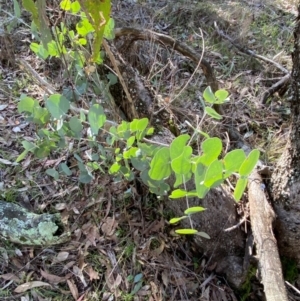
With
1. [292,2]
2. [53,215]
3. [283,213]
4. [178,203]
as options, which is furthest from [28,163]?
[292,2]

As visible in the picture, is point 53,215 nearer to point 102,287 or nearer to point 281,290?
point 102,287

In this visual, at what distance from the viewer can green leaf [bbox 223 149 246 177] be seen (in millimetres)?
981

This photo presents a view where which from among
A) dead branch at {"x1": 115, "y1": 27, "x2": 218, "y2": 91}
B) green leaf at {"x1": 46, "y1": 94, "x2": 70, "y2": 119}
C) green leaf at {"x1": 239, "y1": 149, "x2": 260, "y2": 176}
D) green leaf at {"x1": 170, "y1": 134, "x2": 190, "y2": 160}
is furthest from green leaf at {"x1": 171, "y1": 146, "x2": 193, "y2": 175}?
dead branch at {"x1": 115, "y1": 27, "x2": 218, "y2": 91}

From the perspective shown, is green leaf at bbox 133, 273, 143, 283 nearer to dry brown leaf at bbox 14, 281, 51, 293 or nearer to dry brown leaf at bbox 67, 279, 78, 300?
dry brown leaf at bbox 67, 279, 78, 300

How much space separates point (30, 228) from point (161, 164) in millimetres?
908

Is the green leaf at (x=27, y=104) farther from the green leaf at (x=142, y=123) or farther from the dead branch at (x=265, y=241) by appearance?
the dead branch at (x=265, y=241)

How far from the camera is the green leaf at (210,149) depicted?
968 millimetres

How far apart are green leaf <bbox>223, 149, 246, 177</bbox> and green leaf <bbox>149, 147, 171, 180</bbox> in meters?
0.17

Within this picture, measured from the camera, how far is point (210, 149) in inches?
38.4

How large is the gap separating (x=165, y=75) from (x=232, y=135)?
2.29 feet

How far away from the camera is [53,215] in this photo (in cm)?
182

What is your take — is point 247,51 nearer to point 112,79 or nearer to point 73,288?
point 112,79

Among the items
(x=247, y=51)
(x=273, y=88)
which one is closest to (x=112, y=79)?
(x=273, y=88)

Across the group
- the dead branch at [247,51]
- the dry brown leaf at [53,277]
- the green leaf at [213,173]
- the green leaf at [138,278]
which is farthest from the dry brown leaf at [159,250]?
the dead branch at [247,51]
